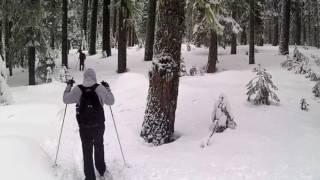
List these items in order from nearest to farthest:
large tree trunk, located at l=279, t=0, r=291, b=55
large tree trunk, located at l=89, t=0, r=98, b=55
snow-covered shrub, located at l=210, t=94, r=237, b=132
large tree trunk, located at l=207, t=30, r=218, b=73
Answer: snow-covered shrub, located at l=210, t=94, r=237, b=132
large tree trunk, located at l=207, t=30, r=218, b=73
large tree trunk, located at l=279, t=0, r=291, b=55
large tree trunk, located at l=89, t=0, r=98, b=55

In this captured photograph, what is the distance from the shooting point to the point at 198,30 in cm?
1892

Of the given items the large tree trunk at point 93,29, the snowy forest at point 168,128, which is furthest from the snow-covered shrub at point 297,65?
the large tree trunk at point 93,29

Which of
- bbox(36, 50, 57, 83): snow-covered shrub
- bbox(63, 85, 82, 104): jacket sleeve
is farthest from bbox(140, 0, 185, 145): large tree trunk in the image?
bbox(36, 50, 57, 83): snow-covered shrub

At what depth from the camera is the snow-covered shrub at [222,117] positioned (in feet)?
35.6

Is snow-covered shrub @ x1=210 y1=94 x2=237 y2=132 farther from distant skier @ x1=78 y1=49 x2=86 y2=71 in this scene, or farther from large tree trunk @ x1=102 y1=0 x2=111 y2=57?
large tree trunk @ x1=102 y1=0 x2=111 y2=57

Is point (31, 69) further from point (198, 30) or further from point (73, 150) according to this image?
point (73, 150)

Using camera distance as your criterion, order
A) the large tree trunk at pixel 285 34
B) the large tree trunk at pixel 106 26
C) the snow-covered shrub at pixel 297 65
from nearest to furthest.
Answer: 1. the snow-covered shrub at pixel 297 65
2. the large tree trunk at pixel 285 34
3. the large tree trunk at pixel 106 26

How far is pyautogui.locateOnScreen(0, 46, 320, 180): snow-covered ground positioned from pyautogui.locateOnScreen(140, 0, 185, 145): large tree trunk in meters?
0.46

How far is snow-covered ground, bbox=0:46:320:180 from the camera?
8859mm

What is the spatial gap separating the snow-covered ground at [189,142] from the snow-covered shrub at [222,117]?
0.21 meters

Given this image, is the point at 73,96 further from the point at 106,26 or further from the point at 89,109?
the point at 106,26

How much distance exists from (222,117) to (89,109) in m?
3.46

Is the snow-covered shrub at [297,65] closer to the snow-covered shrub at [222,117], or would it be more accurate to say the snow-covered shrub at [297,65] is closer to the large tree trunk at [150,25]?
the large tree trunk at [150,25]

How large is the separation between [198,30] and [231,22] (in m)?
4.47
